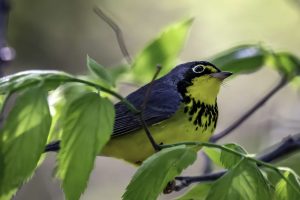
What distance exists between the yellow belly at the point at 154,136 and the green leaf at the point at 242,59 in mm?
318

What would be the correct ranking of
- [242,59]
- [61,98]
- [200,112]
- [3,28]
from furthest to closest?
→ 1. [200,112]
2. [3,28]
3. [242,59]
4. [61,98]

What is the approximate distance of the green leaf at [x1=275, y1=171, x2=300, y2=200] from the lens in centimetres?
125

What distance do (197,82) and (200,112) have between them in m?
0.11

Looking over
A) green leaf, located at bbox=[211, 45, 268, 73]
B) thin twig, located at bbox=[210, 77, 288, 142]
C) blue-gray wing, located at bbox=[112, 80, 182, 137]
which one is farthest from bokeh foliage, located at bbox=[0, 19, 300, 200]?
blue-gray wing, located at bbox=[112, 80, 182, 137]

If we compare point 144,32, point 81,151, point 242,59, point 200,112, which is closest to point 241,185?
point 81,151

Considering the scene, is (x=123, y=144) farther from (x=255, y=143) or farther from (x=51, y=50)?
(x=51, y=50)

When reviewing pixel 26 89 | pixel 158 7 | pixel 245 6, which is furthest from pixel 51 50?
pixel 26 89

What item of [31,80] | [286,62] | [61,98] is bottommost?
[286,62]

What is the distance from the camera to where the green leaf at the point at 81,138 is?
1.19 metres

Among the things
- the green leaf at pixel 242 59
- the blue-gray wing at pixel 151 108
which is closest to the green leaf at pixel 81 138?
the green leaf at pixel 242 59

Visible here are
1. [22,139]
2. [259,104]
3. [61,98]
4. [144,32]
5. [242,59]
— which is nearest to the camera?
[22,139]

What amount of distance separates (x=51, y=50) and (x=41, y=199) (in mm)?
956

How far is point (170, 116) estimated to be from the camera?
81.6 inches

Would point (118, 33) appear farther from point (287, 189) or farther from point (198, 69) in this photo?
point (287, 189)
